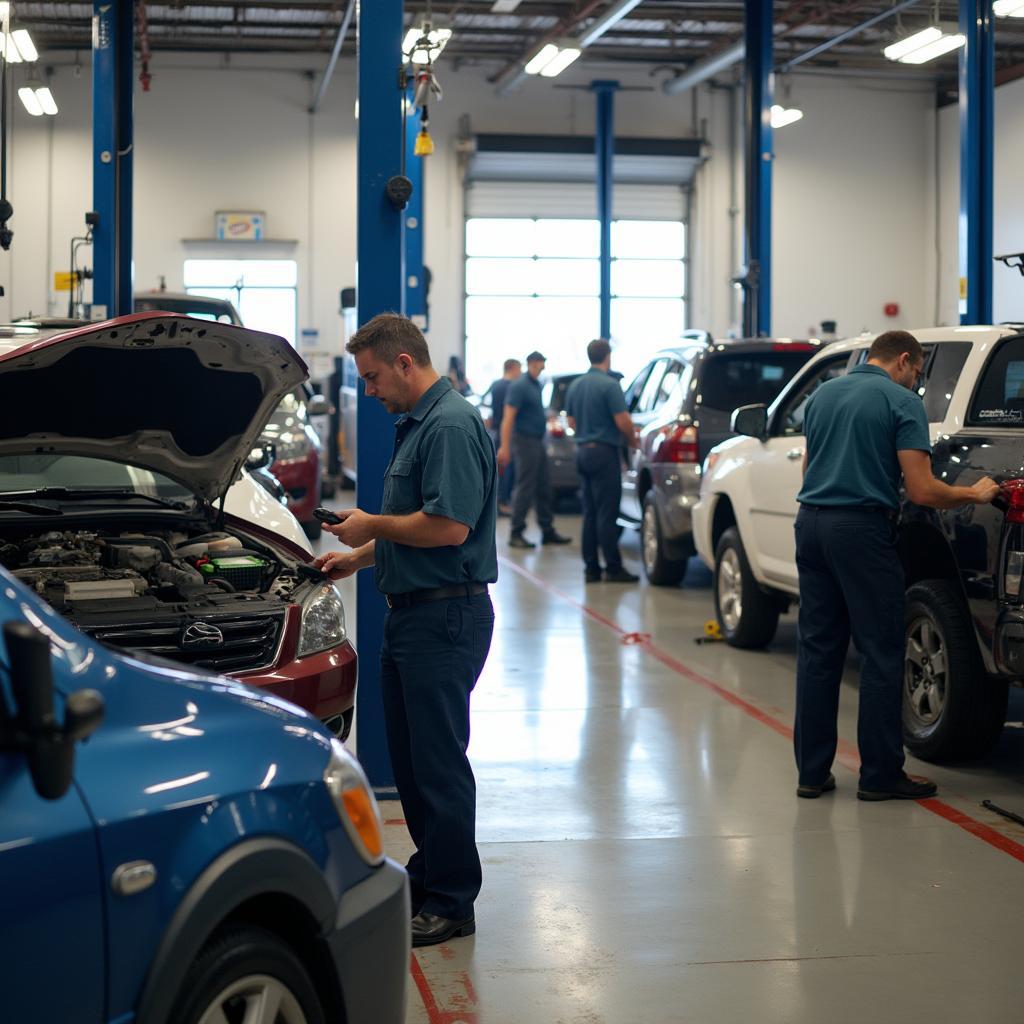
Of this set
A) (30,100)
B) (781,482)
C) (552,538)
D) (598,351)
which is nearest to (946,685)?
(781,482)

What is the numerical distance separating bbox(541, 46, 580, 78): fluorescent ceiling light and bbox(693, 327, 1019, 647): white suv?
10.8m

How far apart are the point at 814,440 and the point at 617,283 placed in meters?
20.0

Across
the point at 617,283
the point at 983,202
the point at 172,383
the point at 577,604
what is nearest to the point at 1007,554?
the point at 172,383

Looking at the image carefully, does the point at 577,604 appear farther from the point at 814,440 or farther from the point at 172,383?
the point at 172,383

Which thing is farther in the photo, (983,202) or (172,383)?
(983,202)

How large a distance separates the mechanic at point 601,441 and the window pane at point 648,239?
14068mm

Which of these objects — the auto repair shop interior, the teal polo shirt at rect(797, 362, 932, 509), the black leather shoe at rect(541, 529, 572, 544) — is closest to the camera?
the auto repair shop interior

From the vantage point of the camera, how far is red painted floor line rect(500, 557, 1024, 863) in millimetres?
5148

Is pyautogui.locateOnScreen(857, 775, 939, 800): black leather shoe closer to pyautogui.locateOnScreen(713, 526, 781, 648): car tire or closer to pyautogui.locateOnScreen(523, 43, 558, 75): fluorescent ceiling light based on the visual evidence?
pyautogui.locateOnScreen(713, 526, 781, 648): car tire

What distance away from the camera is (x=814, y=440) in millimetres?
5562

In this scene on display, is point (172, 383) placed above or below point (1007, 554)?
above

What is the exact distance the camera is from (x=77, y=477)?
647 centimetres

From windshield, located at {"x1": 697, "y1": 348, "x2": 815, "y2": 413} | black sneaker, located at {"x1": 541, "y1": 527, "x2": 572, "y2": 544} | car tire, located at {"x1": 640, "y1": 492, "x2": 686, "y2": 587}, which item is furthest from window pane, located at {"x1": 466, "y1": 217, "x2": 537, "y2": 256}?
windshield, located at {"x1": 697, "y1": 348, "x2": 815, "y2": 413}

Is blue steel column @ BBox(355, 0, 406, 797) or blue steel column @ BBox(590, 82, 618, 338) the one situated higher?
blue steel column @ BBox(590, 82, 618, 338)
